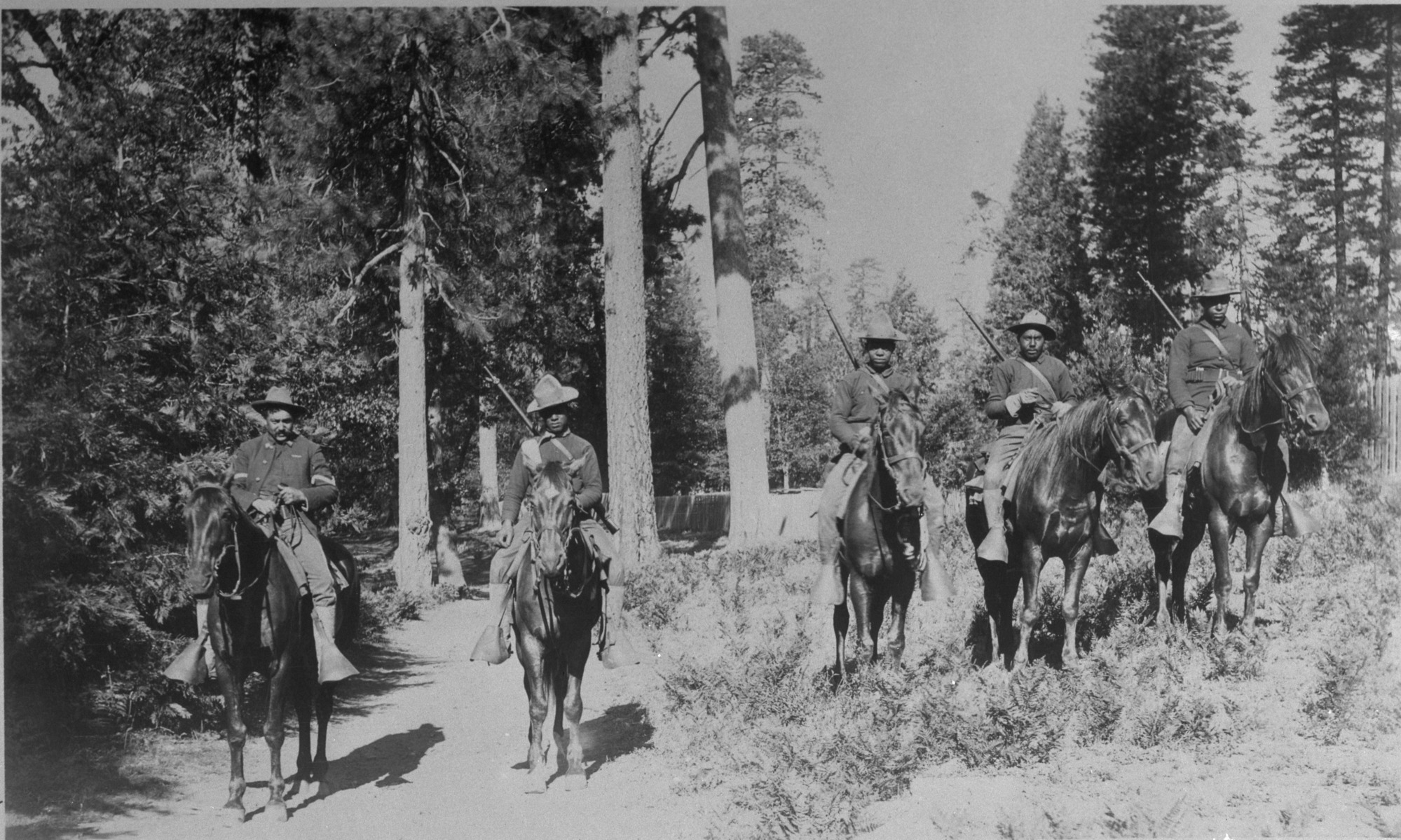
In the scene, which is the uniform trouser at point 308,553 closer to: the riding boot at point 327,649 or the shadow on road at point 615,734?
the riding boot at point 327,649

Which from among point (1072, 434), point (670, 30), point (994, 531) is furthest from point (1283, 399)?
point (670, 30)

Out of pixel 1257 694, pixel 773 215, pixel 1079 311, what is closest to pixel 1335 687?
pixel 1257 694

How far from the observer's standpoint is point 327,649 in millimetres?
7391

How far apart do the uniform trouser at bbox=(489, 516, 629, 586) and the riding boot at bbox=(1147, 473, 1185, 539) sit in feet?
14.6

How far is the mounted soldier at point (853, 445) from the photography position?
787cm

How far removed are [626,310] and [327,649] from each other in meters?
6.95

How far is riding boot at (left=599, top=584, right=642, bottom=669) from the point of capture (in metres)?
7.59

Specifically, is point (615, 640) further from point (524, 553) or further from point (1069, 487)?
point (1069, 487)

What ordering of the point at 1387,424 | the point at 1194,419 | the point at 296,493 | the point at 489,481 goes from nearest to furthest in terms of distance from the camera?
the point at 296,493 < the point at 1194,419 < the point at 1387,424 < the point at 489,481

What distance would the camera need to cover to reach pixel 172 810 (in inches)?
278

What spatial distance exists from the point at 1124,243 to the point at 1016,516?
285 inches

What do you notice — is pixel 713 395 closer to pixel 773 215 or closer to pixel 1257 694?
pixel 773 215

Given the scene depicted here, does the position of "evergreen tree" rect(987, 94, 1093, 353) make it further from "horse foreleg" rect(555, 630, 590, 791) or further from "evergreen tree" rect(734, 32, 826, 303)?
"horse foreleg" rect(555, 630, 590, 791)

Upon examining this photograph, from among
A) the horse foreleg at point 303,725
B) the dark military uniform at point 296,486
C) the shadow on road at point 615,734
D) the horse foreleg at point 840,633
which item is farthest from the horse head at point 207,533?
the horse foreleg at point 840,633
